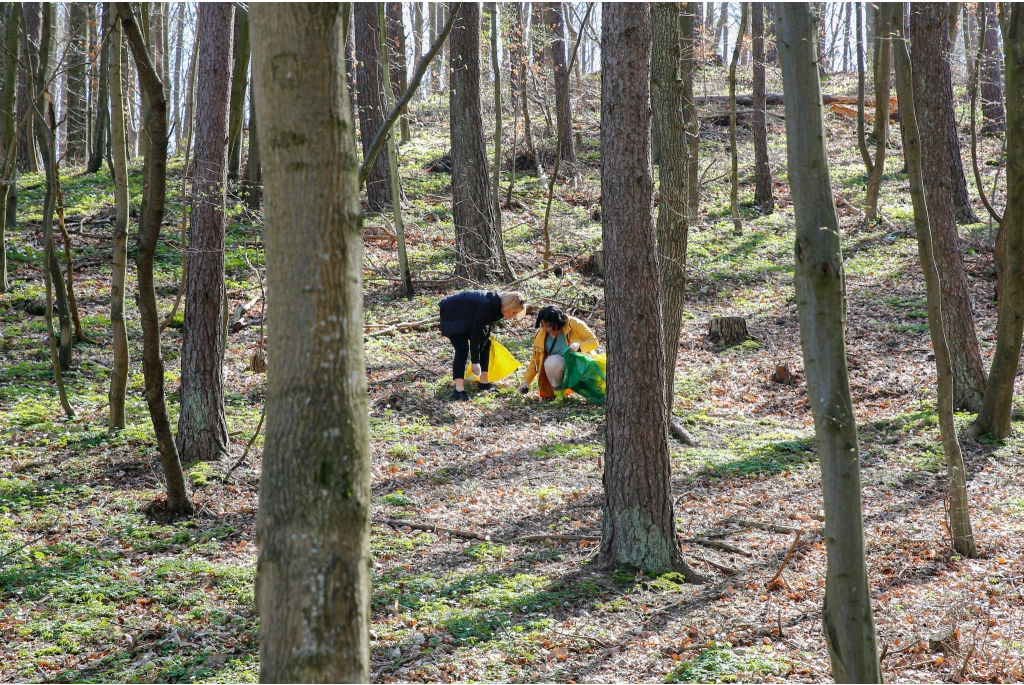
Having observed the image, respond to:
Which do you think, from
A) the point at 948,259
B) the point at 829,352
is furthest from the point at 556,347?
the point at 829,352

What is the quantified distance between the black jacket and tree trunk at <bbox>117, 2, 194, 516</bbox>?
4052mm

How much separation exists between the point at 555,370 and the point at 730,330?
359cm

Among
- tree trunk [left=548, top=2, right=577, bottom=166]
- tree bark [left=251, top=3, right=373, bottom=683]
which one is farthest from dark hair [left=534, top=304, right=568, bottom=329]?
tree trunk [left=548, top=2, right=577, bottom=166]

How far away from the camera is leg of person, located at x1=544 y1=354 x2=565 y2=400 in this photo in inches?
356

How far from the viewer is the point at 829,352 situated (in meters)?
Result: 2.60

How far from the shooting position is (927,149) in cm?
820

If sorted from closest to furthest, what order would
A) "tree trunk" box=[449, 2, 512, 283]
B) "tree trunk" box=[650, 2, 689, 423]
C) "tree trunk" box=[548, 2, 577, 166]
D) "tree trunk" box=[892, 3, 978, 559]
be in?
"tree trunk" box=[892, 3, 978, 559], "tree trunk" box=[650, 2, 689, 423], "tree trunk" box=[449, 2, 512, 283], "tree trunk" box=[548, 2, 577, 166]

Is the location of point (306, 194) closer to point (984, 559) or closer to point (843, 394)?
point (843, 394)

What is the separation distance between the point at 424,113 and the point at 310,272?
82.0 feet

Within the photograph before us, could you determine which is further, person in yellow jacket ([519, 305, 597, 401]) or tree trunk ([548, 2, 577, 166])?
tree trunk ([548, 2, 577, 166])

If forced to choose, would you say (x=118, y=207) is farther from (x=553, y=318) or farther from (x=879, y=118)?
(x=879, y=118)

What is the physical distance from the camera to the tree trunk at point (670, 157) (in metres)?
6.85

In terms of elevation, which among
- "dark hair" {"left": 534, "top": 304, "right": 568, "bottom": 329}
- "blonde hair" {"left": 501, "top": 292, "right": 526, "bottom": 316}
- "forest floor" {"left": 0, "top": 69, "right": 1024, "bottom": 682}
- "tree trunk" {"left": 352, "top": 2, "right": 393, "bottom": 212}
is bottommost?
"forest floor" {"left": 0, "top": 69, "right": 1024, "bottom": 682}

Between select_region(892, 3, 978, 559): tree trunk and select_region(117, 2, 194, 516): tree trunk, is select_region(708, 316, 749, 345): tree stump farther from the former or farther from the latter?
select_region(117, 2, 194, 516): tree trunk
